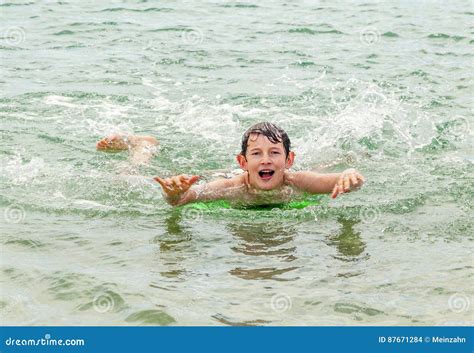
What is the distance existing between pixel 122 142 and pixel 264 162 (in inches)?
86.1

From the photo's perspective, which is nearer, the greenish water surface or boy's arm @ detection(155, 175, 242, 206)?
the greenish water surface

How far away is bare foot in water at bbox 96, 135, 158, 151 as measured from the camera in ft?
27.4

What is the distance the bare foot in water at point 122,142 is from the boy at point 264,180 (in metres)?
1.57

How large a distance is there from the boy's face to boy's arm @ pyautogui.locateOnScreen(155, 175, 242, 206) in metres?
0.25

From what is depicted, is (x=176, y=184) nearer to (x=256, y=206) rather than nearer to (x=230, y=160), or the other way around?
(x=256, y=206)

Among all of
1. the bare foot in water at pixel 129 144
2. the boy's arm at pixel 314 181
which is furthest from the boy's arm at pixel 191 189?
the bare foot in water at pixel 129 144

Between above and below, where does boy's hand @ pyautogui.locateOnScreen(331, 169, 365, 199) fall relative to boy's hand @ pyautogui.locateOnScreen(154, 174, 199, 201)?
below

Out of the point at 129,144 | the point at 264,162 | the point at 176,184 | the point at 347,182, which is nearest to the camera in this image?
the point at 347,182

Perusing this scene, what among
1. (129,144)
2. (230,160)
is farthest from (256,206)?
(129,144)

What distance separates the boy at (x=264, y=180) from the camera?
6.77 m

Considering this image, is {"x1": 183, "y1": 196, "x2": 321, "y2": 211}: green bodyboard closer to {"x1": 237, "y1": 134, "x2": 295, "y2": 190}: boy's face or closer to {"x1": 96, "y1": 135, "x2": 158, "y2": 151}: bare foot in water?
{"x1": 237, "y1": 134, "x2": 295, "y2": 190}: boy's face

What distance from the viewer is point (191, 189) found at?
6617 mm

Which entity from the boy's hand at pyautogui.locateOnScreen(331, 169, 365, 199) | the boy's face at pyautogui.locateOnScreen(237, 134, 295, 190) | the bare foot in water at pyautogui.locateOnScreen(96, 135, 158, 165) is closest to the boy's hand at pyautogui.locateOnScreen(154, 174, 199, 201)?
the boy's face at pyautogui.locateOnScreen(237, 134, 295, 190)
